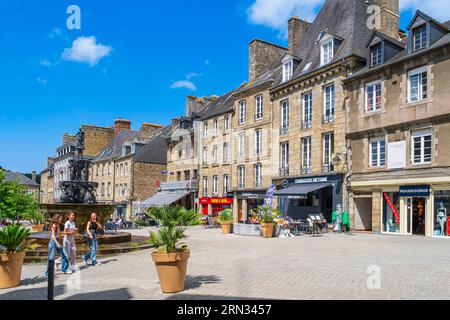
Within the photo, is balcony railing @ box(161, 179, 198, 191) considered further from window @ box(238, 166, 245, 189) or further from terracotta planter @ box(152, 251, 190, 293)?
terracotta planter @ box(152, 251, 190, 293)

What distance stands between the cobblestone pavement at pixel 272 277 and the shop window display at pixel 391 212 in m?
7.53

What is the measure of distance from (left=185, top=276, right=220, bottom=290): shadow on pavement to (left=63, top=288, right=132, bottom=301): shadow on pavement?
1.09 m

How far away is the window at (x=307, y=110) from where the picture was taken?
25156mm

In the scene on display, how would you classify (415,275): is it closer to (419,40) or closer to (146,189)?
(419,40)

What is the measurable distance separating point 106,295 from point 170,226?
4.99ft

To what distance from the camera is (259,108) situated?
29953 millimetres

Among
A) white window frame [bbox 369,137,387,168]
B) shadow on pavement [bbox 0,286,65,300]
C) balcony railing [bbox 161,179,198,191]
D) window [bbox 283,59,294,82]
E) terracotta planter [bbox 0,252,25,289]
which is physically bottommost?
shadow on pavement [bbox 0,286,65,300]

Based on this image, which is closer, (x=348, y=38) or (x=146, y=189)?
(x=348, y=38)

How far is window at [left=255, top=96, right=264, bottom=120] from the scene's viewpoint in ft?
97.1

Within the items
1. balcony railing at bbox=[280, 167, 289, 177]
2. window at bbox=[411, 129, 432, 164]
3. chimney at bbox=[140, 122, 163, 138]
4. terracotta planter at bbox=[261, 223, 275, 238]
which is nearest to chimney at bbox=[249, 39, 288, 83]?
balcony railing at bbox=[280, 167, 289, 177]

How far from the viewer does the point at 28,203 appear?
31.9 metres

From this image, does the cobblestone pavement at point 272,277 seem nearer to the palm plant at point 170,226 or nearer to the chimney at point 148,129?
the palm plant at point 170,226

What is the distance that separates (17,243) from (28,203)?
86.7ft

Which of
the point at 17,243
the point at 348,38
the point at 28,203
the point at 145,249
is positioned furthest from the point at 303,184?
the point at 28,203
